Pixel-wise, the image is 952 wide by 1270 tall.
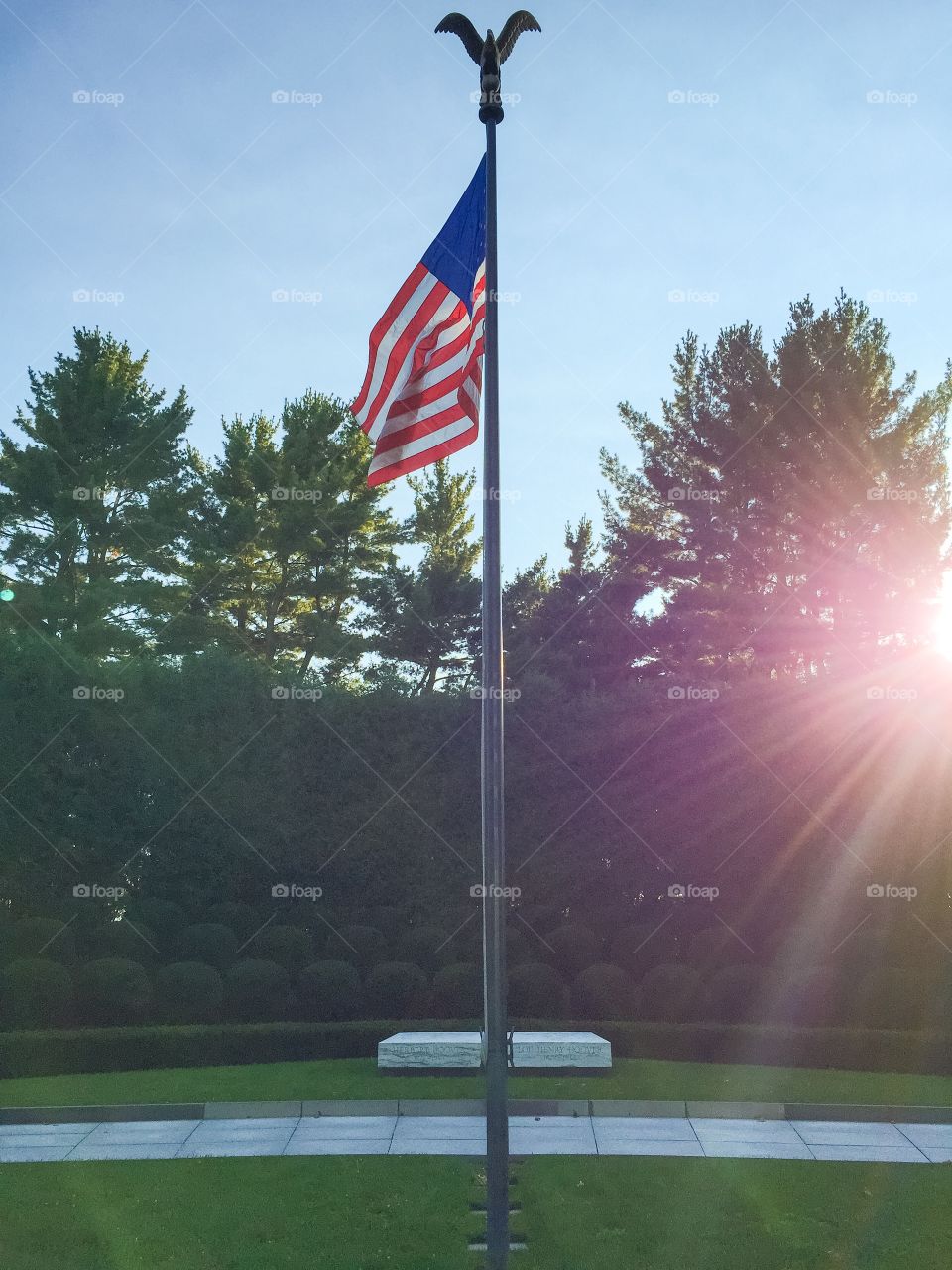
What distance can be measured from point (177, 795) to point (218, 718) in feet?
6.25

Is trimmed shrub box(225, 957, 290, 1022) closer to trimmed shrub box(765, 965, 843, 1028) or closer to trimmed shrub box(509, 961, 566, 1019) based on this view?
trimmed shrub box(509, 961, 566, 1019)

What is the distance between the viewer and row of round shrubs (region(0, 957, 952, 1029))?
58.9 ft

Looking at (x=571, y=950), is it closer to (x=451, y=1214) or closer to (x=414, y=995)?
(x=414, y=995)

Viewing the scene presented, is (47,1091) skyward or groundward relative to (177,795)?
groundward

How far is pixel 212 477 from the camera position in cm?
4059

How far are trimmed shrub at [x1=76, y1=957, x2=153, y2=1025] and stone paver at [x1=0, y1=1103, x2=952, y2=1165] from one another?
207 inches

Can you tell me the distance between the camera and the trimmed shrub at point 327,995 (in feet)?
61.9

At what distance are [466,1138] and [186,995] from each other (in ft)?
25.3

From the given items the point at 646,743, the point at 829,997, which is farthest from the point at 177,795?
the point at 829,997

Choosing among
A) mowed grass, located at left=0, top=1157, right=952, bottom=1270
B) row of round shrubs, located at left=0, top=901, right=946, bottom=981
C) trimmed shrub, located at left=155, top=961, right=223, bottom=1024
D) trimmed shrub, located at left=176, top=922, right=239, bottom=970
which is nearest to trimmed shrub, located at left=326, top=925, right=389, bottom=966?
row of round shrubs, located at left=0, top=901, right=946, bottom=981

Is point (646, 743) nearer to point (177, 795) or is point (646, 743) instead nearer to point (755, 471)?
point (177, 795)

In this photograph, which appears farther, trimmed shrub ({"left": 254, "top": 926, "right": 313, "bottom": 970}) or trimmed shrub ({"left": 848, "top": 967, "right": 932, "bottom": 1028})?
trimmed shrub ({"left": 254, "top": 926, "right": 313, "bottom": 970})

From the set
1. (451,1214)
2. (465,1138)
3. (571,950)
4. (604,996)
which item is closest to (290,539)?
(571,950)

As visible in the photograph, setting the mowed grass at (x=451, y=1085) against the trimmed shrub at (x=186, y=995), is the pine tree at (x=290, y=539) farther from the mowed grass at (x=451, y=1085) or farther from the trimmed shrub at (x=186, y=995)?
the mowed grass at (x=451, y=1085)
